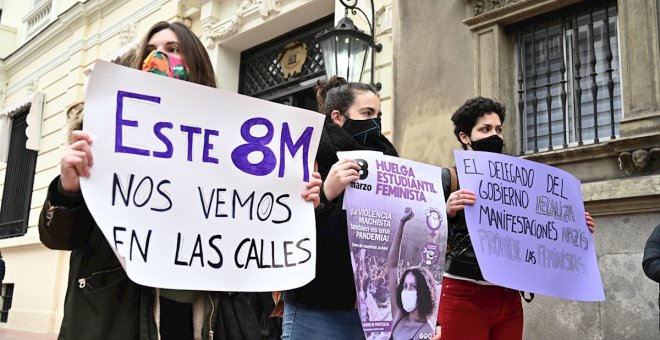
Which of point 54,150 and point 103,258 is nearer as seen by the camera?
point 103,258

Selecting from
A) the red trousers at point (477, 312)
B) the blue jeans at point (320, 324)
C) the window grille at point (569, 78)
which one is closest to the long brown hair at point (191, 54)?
the blue jeans at point (320, 324)

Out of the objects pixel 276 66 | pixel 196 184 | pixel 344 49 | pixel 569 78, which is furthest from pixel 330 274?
pixel 276 66

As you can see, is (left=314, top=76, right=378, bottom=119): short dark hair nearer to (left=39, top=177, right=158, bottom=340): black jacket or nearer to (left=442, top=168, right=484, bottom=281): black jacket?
(left=442, top=168, right=484, bottom=281): black jacket

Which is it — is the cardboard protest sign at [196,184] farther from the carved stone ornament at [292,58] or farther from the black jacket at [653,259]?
the carved stone ornament at [292,58]

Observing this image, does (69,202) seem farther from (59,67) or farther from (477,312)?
(59,67)

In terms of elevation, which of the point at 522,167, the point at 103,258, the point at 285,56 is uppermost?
the point at 285,56

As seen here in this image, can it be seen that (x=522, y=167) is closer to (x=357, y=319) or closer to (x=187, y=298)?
(x=357, y=319)

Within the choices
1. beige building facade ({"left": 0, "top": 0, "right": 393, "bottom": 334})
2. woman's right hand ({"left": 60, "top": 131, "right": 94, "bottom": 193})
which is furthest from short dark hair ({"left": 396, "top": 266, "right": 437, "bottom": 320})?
beige building facade ({"left": 0, "top": 0, "right": 393, "bottom": 334})

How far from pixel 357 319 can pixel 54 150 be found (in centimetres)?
1210

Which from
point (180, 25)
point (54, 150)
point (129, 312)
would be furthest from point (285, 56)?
point (129, 312)

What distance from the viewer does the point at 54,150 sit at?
42.2 ft

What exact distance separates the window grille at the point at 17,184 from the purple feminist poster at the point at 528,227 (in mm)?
13277

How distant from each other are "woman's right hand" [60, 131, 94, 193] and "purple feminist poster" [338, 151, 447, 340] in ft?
3.16

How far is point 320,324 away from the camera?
2252 mm
